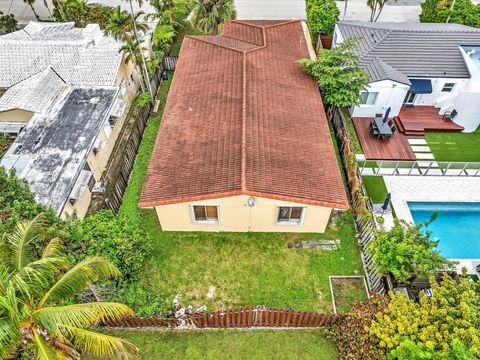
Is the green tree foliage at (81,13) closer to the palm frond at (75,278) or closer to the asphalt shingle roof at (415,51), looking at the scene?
the asphalt shingle roof at (415,51)

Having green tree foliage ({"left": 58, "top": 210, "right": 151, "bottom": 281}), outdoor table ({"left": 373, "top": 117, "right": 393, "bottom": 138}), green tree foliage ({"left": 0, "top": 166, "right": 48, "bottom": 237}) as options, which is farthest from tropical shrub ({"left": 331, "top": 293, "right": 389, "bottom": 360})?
green tree foliage ({"left": 0, "top": 166, "right": 48, "bottom": 237})

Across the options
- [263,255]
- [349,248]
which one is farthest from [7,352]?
[349,248]

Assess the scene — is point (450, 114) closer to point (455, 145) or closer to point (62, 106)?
point (455, 145)

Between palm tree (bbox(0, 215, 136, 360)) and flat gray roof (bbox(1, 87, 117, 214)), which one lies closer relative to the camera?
palm tree (bbox(0, 215, 136, 360))

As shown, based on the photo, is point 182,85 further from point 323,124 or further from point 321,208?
point 321,208

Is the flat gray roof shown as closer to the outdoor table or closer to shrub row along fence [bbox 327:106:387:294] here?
shrub row along fence [bbox 327:106:387:294]

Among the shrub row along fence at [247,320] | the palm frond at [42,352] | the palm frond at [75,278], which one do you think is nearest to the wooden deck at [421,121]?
the shrub row along fence at [247,320]
